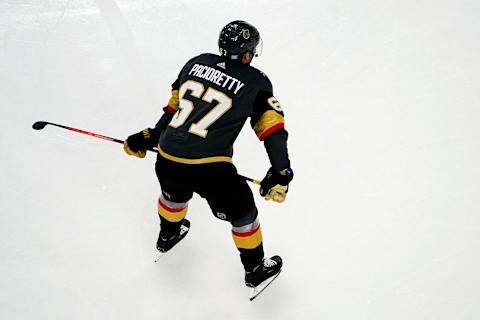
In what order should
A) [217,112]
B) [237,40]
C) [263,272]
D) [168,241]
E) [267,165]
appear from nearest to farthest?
[217,112]
[237,40]
[263,272]
[168,241]
[267,165]

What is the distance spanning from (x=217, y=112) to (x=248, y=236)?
680mm

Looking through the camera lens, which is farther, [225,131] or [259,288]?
[259,288]

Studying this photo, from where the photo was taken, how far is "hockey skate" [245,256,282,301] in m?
2.67

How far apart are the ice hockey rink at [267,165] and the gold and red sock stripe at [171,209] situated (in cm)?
32

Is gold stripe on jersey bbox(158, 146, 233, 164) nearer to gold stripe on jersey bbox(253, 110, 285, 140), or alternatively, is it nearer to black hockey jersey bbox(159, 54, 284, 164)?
black hockey jersey bbox(159, 54, 284, 164)

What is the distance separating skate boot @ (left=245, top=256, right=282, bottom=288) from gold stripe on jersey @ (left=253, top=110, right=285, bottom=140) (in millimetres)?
760

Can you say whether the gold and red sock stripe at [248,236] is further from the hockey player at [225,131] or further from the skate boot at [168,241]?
the skate boot at [168,241]

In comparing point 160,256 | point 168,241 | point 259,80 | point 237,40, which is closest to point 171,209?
point 168,241

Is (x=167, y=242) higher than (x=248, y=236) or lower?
lower

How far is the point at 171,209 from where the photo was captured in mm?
2701

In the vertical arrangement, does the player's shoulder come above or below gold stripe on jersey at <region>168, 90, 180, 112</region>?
above

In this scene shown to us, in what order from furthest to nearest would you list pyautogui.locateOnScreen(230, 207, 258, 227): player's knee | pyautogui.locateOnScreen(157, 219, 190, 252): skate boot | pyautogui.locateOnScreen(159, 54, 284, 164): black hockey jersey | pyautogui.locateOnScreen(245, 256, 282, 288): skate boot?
pyautogui.locateOnScreen(157, 219, 190, 252): skate boot < pyautogui.locateOnScreen(245, 256, 282, 288): skate boot < pyautogui.locateOnScreen(230, 207, 258, 227): player's knee < pyautogui.locateOnScreen(159, 54, 284, 164): black hockey jersey

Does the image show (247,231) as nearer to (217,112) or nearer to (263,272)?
(263,272)

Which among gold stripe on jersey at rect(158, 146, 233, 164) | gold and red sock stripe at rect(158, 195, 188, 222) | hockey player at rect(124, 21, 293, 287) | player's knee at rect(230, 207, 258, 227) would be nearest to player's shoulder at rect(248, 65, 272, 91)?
hockey player at rect(124, 21, 293, 287)
